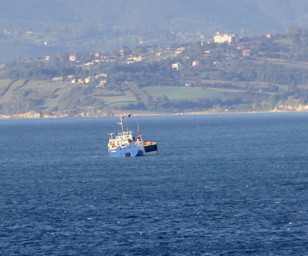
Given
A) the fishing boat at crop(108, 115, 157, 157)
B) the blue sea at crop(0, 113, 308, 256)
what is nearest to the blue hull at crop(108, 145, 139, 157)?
the fishing boat at crop(108, 115, 157, 157)

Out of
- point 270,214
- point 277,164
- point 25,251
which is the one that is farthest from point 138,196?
point 277,164

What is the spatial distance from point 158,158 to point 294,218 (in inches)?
2917

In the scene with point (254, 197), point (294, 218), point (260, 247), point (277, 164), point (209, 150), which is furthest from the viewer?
point (209, 150)

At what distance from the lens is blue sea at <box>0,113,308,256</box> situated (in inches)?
2741

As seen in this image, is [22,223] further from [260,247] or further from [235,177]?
[235,177]

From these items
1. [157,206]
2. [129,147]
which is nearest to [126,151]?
[129,147]

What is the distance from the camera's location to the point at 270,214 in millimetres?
81188

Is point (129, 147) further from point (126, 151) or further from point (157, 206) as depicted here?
point (157, 206)

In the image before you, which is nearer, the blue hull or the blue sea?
the blue sea

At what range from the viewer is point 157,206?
87750 mm

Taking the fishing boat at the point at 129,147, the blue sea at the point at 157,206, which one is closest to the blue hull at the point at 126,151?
the fishing boat at the point at 129,147

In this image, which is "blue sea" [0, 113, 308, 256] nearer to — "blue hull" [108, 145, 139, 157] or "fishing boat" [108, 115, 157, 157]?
"blue hull" [108, 145, 139, 157]

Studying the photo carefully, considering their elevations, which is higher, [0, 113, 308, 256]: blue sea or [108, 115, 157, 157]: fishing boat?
[108, 115, 157, 157]: fishing boat

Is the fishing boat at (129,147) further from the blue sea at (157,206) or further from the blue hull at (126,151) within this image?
the blue sea at (157,206)
